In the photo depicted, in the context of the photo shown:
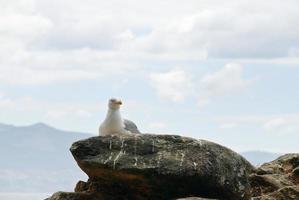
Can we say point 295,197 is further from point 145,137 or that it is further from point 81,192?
point 81,192

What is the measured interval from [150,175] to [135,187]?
3.15 ft

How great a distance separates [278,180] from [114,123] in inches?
231

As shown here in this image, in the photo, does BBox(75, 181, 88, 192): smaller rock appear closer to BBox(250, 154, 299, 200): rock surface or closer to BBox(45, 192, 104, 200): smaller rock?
BBox(45, 192, 104, 200): smaller rock

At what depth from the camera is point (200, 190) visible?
23.6m

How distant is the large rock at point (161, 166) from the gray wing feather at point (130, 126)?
3111mm

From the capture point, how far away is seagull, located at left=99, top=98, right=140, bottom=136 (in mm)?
26641

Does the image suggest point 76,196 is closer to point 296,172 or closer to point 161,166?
point 161,166

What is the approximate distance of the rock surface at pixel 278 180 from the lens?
80.0 ft

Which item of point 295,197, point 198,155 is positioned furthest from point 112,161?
point 295,197

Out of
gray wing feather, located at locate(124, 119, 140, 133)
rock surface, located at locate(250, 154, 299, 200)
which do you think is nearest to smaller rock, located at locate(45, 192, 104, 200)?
gray wing feather, located at locate(124, 119, 140, 133)

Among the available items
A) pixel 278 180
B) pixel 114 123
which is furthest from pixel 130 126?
pixel 278 180

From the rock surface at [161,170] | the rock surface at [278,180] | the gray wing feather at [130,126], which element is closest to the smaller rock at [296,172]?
the rock surface at [278,180]

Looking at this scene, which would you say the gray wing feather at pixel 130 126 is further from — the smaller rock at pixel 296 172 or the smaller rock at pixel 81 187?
the smaller rock at pixel 296 172

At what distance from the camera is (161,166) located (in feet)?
75.9
